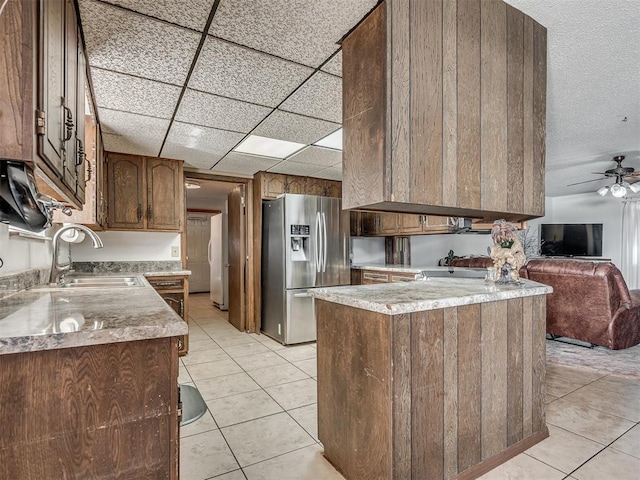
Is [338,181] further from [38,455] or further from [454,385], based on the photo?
[38,455]

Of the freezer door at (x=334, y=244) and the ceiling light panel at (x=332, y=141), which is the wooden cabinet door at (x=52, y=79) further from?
the freezer door at (x=334, y=244)

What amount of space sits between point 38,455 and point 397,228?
4348mm

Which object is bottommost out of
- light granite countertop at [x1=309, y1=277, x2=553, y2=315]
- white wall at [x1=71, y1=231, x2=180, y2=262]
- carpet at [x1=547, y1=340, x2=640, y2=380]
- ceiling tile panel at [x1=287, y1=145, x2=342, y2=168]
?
carpet at [x1=547, y1=340, x2=640, y2=380]

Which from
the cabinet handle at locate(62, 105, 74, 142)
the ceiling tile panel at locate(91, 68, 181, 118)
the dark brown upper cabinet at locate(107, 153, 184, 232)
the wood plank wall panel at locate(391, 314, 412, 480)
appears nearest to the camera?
the cabinet handle at locate(62, 105, 74, 142)

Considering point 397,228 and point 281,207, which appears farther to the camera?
point 397,228

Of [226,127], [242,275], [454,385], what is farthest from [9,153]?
[242,275]

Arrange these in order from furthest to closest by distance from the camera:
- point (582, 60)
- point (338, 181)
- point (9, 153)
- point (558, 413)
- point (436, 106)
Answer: point (338, 181) → point (558, 413) → point (582, 60) → point (436, 106) → point (9, 153)

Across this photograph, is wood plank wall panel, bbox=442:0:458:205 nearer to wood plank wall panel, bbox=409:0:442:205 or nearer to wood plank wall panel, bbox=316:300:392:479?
wood plank wall panel, bbox=409:0:442:205

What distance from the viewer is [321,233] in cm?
431

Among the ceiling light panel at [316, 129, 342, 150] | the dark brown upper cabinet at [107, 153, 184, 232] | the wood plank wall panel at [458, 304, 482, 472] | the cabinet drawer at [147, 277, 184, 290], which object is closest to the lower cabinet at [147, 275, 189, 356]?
the cabinet drawer at [147, 277, 184, 290]

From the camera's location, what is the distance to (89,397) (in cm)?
95

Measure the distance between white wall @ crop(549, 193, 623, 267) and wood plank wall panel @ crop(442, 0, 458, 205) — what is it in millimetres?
7196

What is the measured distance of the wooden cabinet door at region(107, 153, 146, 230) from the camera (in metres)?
3.66

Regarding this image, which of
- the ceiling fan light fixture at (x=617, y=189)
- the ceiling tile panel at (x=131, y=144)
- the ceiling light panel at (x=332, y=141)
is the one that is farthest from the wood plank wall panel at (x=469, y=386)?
the ceiling fan light fixture at (x=617, y=189)
